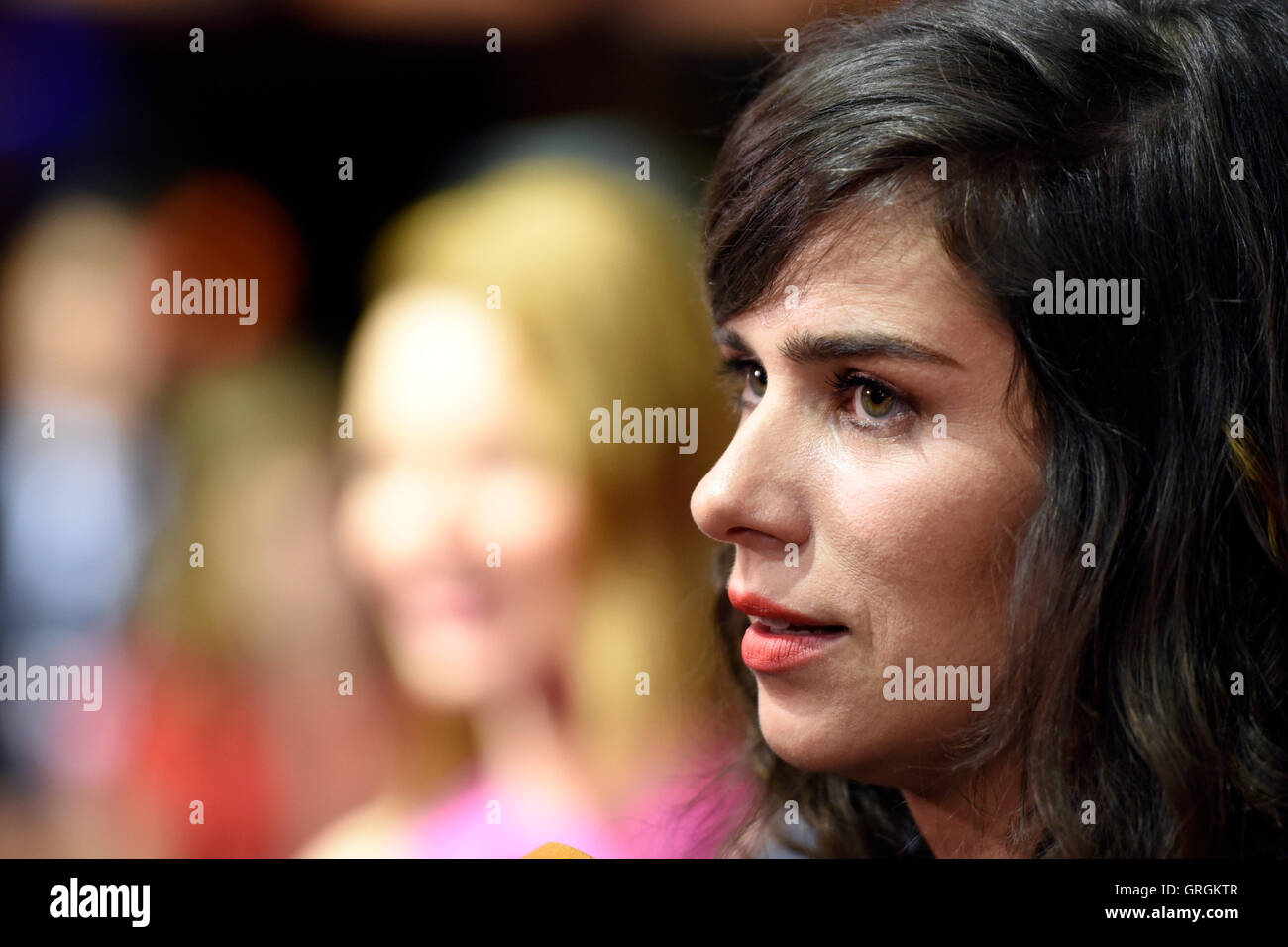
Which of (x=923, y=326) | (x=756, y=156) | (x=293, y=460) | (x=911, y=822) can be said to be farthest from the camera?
(x=293, y=460)

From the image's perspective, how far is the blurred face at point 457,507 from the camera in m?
1.89

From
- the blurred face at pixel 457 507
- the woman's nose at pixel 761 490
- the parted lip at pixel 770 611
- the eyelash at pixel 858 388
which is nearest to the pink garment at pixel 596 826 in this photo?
the blurred face at pixel 457 507

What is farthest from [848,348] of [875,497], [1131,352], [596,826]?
[596,826]

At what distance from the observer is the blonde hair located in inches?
71.2

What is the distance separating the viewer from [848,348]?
1.39 meters

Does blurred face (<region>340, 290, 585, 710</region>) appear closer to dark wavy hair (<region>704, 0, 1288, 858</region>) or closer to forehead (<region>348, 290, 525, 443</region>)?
forehead (<region>348, 290, 525, 443</region>)

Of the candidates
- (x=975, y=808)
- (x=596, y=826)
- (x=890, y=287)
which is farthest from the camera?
(x=596, y=826)

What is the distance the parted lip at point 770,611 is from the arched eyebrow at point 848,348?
0.99ft

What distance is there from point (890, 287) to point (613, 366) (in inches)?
23.4

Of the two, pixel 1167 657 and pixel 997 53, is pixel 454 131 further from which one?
pixel 1167 657

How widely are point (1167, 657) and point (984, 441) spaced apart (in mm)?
339

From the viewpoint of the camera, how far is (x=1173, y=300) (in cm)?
139

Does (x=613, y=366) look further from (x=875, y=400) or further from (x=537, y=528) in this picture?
(x=875, y=400)
